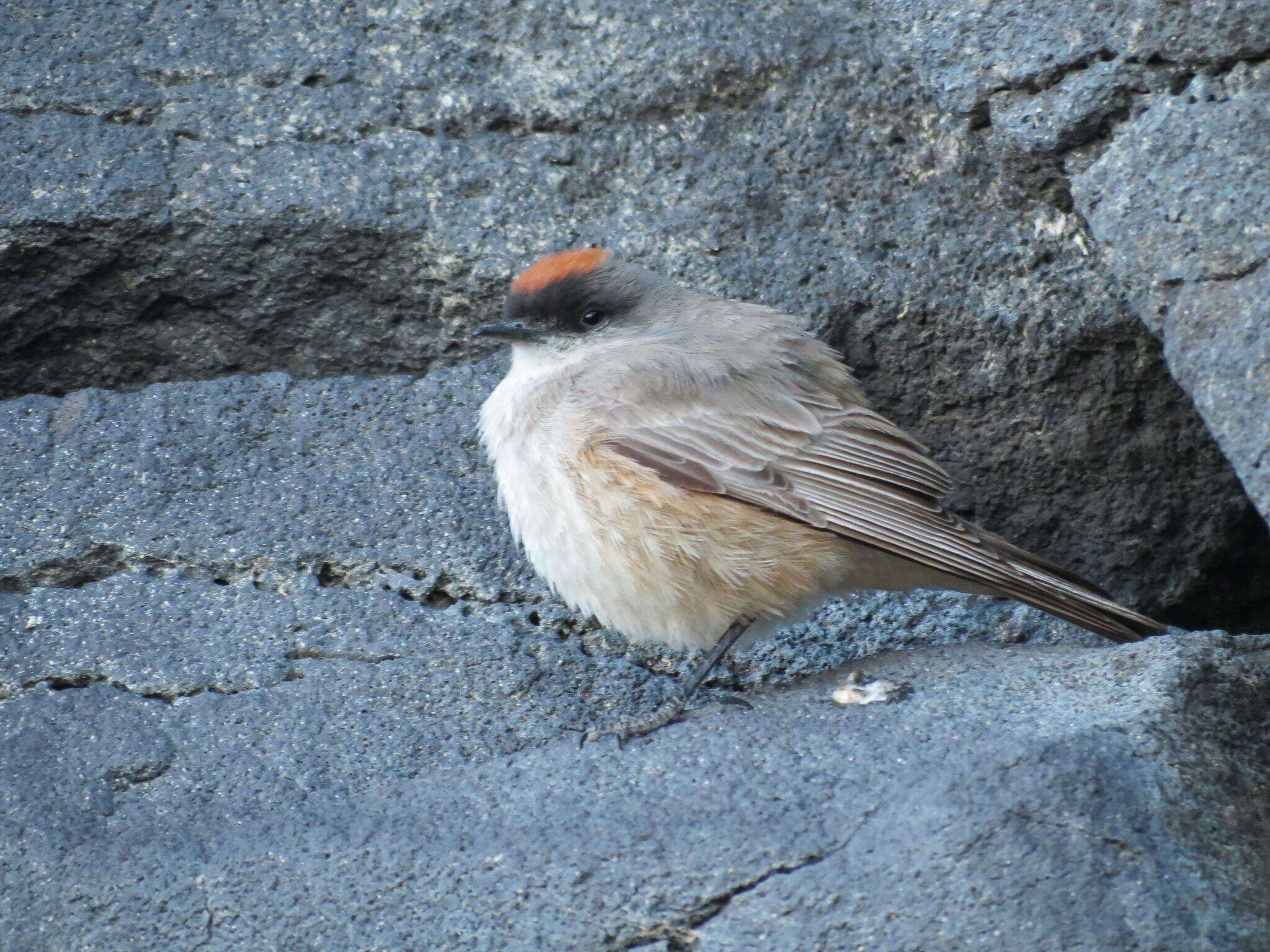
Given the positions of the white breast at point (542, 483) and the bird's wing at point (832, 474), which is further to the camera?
the white breast at point (542, 483)

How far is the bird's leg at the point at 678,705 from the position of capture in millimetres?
3959

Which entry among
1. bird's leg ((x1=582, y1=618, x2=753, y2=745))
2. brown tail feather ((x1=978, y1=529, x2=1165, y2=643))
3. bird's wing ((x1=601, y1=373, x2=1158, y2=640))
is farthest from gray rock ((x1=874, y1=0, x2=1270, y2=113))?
bird's leg ((x1=582, y1=618, x2=753, y2=745))

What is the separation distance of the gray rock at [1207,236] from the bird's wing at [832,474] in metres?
0.75

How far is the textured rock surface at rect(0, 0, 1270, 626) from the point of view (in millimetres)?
4875

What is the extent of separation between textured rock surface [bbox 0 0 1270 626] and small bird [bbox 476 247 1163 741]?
422 millimetres

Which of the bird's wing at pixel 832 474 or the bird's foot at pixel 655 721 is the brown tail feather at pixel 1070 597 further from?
the bird's foot at pixel 655 721

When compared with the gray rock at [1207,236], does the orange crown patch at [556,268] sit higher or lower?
lower

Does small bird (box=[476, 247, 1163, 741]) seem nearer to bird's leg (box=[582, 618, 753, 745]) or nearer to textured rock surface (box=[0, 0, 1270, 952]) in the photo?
bird's leg (box=[582, 618, 753, 745])

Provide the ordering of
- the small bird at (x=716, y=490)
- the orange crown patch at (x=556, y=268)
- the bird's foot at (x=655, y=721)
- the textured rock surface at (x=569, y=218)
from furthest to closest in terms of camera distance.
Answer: the textured rock surface at (x=569, y=218)
the orange crown patch at (x=556, y=268)
the small bird at (x=716, y=490)
the bird's foot at (x=655, y=721)

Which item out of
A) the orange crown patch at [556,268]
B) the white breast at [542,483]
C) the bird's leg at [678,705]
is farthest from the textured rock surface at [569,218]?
the bird's leg at [678,705]

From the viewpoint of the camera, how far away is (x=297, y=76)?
5.06 m

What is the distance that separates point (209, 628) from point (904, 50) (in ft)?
10.3

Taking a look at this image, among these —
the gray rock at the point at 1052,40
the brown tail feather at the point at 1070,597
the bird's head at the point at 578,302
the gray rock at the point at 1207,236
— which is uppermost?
the gray rock at the point at 1052,40

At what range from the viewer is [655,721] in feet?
13.3
